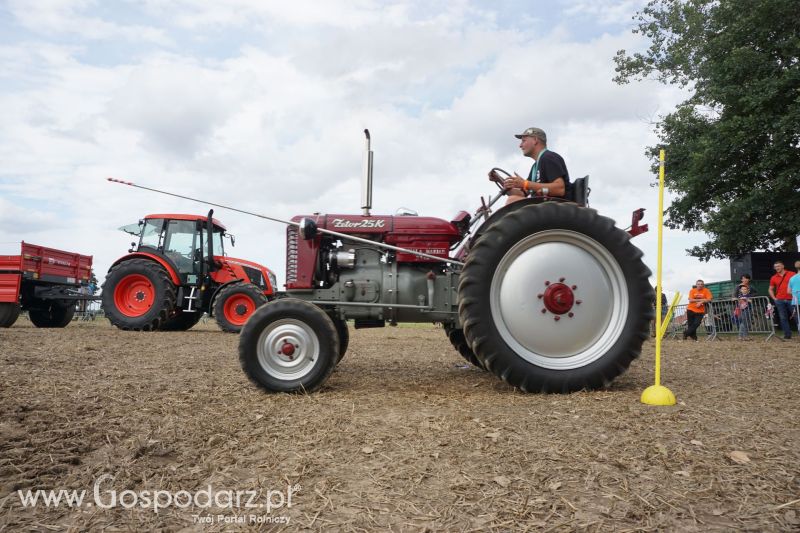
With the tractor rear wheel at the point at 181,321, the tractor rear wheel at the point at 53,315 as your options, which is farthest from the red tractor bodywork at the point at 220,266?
the tractor rear wheel at the point at 53,315

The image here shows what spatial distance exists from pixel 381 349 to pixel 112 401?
15.7 ft

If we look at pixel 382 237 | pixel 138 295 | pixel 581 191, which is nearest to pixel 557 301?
pixel 581 191

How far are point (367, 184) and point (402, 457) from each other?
287 centimetres

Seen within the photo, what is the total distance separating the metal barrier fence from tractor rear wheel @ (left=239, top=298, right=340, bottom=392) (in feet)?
34.5

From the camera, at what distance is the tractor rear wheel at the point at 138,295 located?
10.9 m

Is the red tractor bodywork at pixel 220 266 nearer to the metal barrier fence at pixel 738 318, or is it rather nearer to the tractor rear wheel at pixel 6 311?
the tractor rear wheel at pixel 6 311

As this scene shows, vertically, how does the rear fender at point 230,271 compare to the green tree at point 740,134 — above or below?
below

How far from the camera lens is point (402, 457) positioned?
252cm

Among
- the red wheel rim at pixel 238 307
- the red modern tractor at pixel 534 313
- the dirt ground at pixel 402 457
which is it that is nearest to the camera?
the dirt ground at pixel 402 457

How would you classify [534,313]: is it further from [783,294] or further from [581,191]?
[783,294]

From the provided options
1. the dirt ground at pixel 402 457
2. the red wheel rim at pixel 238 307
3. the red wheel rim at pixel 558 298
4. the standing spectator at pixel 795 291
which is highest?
the standing spectator at pixel 795 291

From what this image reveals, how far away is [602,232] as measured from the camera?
409 centimetres

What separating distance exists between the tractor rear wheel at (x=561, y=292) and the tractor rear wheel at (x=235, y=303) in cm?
785

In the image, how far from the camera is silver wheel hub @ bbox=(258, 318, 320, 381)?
408cm
